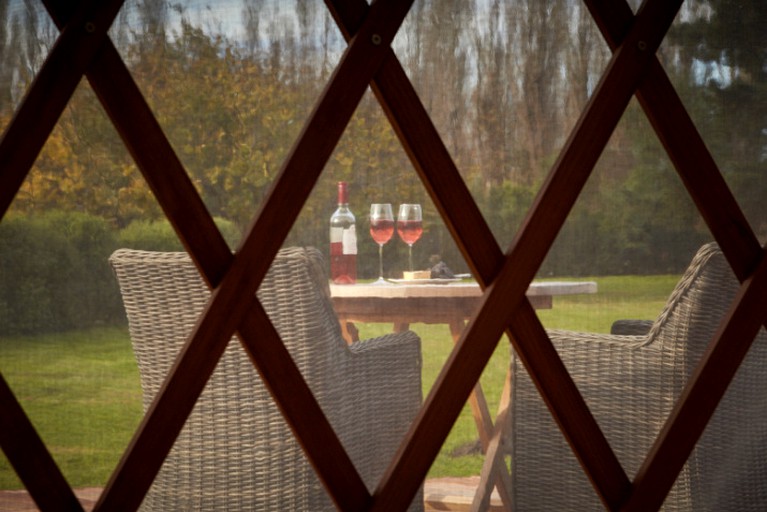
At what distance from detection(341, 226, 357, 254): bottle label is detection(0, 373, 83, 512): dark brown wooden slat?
1.82 ft

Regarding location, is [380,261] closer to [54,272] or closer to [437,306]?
[437,306]

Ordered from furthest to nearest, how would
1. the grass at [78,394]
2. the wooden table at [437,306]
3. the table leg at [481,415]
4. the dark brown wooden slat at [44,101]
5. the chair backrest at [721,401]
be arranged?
the chair backrest at [721,401] → the table leg at [481,415] → the wooden table at [437,306] → the grass at [78,394] → the dark brown wooden slat at [44,101]

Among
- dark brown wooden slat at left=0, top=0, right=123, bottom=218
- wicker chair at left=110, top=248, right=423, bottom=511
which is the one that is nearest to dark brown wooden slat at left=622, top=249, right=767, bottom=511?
wicker chair at left=110, top=248, right=423, bottom=511

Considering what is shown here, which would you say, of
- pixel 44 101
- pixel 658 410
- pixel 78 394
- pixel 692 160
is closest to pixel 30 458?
pixel 78 394

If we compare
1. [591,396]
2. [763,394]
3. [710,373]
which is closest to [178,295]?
[591,396]

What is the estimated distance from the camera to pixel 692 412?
1900 mm

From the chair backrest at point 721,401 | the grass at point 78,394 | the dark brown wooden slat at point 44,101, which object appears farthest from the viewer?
the chair backrest at point 721,401

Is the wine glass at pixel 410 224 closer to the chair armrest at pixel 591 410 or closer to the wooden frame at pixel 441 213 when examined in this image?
the wooden frame at pixel 441 213

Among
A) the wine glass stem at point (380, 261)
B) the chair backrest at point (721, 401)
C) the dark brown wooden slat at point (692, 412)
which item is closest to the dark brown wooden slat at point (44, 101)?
the wine glass stem at point (380, 261)

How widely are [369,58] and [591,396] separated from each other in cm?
76

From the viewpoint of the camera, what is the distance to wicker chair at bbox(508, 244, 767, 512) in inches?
71.2

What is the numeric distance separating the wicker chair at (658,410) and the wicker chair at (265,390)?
0.84ft

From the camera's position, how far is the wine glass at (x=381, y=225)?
164 centimetres

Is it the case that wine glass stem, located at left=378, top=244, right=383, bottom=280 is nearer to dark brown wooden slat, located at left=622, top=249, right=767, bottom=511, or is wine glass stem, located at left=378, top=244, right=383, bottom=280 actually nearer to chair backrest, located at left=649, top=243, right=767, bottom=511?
chair backrest, located at left=649, top=243, right=767, bottom=511
